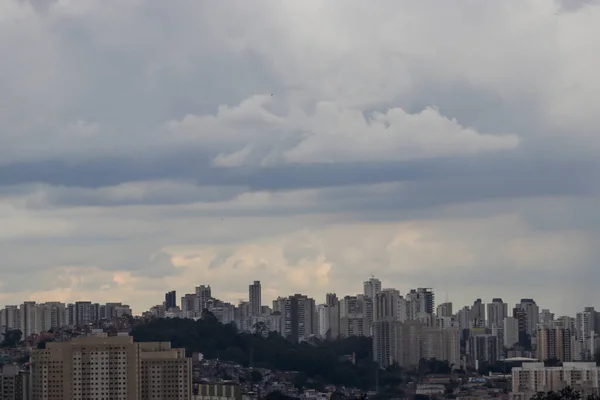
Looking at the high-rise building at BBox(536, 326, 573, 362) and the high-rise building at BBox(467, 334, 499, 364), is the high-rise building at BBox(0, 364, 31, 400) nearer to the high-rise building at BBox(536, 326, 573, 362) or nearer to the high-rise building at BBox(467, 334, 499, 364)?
the high-rise building at BBox(467, 334, 499, 364)

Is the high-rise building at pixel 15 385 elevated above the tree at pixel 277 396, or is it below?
above

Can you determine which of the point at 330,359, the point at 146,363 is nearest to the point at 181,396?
the point at 146,363

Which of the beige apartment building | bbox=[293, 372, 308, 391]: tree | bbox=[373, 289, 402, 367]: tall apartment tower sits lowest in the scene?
bbox=[293, 372, 308, 391]: tree

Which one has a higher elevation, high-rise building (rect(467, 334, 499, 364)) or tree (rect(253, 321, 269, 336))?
tree (rect(253, 321, 269, 336))

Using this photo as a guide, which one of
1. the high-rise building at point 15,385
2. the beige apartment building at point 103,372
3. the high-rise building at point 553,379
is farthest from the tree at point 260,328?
the beige apartment building at point 103,372

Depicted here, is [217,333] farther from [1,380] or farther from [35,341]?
[1,380]

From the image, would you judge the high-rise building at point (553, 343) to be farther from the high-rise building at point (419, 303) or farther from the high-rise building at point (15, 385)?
the high-rise building at point (15, 385)

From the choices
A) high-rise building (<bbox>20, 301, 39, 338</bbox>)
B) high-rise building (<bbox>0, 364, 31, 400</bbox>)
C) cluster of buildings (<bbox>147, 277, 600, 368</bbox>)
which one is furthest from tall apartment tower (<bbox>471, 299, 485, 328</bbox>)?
high-rise building (<bbox>0, 364, 31, 400</bbox>)
